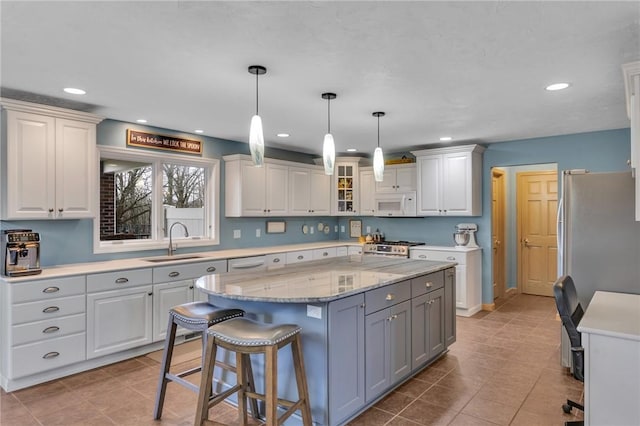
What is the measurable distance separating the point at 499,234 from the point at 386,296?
4.27 m

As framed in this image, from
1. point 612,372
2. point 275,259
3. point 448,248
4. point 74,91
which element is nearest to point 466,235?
point 448,248

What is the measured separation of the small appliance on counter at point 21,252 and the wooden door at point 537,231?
6695 millimetres

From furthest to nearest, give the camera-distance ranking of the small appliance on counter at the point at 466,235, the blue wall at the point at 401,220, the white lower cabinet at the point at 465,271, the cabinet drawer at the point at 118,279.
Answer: the small appliance on counter at the point at 466,235
the white lower cabinet at the point at 465,271
the blue wall at the point at 401,220
the cabinet drawer at the point at 118,279

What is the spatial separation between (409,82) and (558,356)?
2926 mm

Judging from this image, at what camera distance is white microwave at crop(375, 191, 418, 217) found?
19.3 feet

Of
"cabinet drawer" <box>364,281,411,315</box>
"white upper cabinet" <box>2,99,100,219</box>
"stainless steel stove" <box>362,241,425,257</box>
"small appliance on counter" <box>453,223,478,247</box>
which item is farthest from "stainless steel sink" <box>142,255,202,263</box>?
"small appliance on counter" <box>453,223,478,247</box>

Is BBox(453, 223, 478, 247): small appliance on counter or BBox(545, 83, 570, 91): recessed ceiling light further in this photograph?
BBox(453, 223, 478, 247): small appliance on counter

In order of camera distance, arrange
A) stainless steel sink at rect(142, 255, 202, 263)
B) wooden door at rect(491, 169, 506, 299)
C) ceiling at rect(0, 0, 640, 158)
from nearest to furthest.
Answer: ceiling at rect(0, 0, 640, 158) < stainless steel sink at rect(142, 255, 202, 263) < wooden door at rect(491, 169, 506, 299)

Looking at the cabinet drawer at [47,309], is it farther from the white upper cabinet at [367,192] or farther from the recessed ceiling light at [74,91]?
the white upper cabinet at [367,192]

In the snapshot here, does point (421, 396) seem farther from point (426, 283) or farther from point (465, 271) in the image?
point (465, 271)

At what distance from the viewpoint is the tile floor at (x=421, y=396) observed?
2.59 m

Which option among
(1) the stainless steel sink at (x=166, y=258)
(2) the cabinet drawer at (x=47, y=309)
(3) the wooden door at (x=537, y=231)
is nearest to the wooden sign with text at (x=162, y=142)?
A: (1) the stainless steel sink at (x=166, y=258)

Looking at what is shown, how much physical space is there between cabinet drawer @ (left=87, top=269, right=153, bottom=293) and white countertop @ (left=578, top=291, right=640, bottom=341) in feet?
11.4

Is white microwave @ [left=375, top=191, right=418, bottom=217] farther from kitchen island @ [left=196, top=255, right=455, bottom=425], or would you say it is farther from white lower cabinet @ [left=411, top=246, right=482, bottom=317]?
kitchen island @ [left=196, top=255, right=455, bottom=425]
